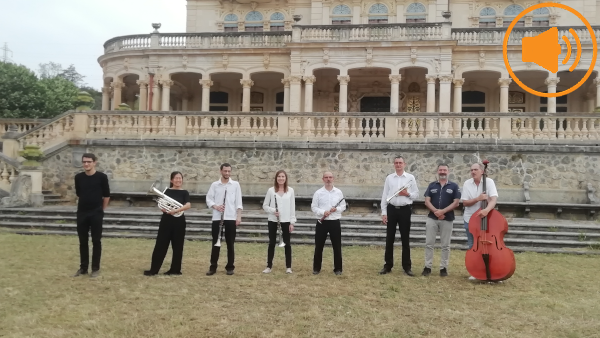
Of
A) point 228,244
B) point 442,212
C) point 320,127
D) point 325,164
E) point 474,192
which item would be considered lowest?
point 228,244

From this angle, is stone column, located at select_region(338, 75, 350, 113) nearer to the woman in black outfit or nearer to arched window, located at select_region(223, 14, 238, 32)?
arched window, located at select_region(223, 14, 238, 32)

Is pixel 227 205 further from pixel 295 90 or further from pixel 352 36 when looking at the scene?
pixel 352 36

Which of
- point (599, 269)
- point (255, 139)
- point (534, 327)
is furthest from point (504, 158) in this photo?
point (534, 327)

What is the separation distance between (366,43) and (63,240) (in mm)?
14712

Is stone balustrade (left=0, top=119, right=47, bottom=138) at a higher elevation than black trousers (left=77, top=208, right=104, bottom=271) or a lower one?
higher

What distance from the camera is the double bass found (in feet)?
18.8

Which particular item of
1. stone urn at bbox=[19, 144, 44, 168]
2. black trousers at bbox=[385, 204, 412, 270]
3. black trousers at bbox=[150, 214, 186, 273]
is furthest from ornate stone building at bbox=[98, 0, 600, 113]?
black trousers at bbox=[150, 214, 186, 273]

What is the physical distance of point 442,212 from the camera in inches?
248

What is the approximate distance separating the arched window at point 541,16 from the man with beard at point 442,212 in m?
20.6

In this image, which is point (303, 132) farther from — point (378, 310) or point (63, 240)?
point (378, 310)

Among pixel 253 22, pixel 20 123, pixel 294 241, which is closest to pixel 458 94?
pixel 253 22

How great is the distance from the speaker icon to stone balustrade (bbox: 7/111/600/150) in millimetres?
7637

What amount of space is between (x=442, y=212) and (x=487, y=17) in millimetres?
Answer: 20278

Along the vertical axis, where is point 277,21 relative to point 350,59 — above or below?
above
